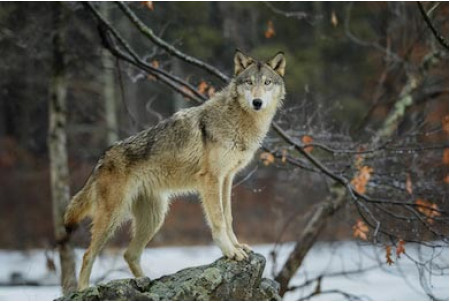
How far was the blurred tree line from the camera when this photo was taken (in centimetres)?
910

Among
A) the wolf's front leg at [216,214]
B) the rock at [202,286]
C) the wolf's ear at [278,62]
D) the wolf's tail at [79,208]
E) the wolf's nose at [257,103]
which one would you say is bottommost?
the rock at [202,286]

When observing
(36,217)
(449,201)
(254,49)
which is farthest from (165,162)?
(36,217)

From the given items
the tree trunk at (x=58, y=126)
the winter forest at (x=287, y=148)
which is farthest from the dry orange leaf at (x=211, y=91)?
the tree trunk at (x=58, y=126)

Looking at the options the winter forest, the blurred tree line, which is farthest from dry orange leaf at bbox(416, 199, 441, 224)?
the blurred tree line

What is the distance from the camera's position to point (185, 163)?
5.88 meters

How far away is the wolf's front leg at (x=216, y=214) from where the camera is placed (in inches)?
213

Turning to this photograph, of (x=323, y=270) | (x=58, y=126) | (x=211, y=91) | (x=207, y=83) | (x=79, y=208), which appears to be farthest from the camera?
(x=323, y=270)

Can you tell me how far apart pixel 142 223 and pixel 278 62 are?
1.85m

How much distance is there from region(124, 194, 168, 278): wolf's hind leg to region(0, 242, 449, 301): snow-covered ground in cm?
220

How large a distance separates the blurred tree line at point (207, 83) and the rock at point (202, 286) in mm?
2077

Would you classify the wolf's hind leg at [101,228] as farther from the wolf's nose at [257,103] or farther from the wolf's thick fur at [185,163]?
the wolf's nose at [257,103]

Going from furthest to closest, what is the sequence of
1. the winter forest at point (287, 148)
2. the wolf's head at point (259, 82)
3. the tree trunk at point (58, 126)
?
the tree trunk at point (58, 126)
the winter forest at point (287, 148)
the wolf's head at point (259, 82)

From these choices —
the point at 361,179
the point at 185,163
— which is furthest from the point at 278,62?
the point at 361,179

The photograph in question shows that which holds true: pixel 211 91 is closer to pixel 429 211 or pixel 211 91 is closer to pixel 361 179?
pixel 361 179
